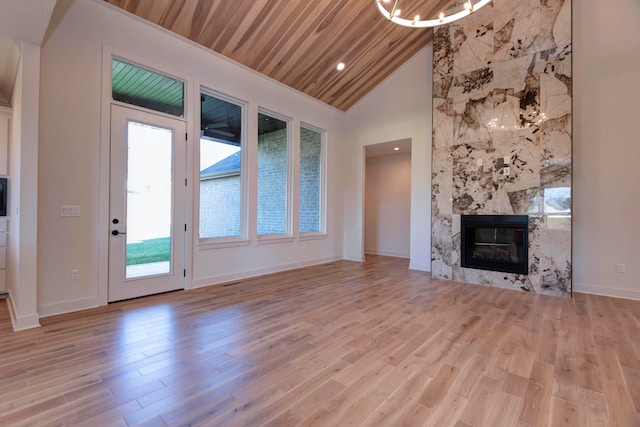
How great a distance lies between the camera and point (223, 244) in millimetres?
4801

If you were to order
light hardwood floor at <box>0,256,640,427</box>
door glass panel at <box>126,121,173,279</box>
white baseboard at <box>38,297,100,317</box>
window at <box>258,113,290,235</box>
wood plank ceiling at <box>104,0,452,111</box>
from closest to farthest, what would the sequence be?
light hardwood floor at <box>0,256,640,427</box> → white baseboard at <box>38,297,100,317</box> → door glass panel at <box>126,121,173,279</box> → wood plank ceiling at <box>104,0,452,111</box> → window at <box>258,113,290,235</box>

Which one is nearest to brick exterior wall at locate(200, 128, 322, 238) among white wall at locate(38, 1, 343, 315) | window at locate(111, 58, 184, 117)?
window at locate(111, 58, 184, 117)

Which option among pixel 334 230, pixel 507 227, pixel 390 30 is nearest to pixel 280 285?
pixel 334 230

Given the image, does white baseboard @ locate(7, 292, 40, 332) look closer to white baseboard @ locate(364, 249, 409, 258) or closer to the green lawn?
the green lawn

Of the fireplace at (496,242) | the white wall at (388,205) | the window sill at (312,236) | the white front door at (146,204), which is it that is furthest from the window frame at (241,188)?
the white wall at (388,205)

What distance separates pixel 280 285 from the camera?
182 inches

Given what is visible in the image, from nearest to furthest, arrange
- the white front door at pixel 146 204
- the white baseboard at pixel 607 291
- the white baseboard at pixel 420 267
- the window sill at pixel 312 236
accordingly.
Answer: the white front door at pixel 146 204 < the white baseboard at pixel 607 291 < the white baseboard at pixel 420 267 < the window sill at pixel 312 236

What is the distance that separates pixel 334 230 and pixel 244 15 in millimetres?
4602

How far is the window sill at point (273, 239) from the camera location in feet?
17.9

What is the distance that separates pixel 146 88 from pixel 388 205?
20.0 feet

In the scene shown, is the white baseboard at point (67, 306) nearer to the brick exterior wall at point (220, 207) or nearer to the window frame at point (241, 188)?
the window frame at point (241, 188)

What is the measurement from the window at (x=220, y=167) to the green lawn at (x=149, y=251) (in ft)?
1.88

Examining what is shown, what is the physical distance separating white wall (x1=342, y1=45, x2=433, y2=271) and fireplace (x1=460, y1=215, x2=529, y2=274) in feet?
3.02

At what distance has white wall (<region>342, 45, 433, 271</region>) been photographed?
598 cm
